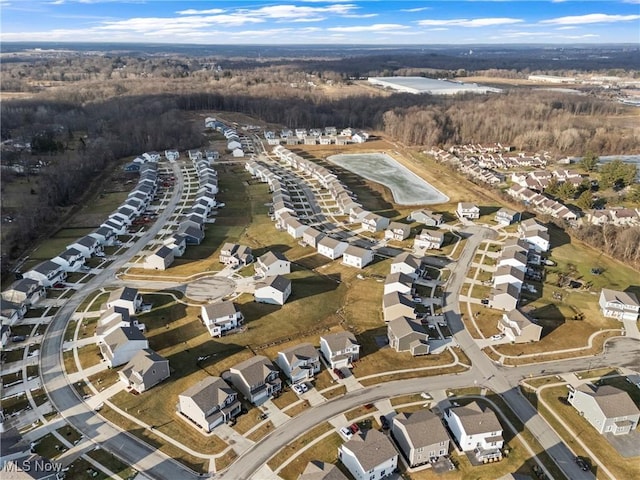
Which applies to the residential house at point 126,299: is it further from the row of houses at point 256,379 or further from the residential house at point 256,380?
the residential house at point 256,380

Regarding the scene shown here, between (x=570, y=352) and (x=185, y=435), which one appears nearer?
(x=185, y=435)

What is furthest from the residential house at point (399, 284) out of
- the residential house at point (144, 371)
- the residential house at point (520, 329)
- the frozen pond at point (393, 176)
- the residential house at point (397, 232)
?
the frozen pond at point (393, 176)

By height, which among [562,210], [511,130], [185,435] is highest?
[511,130]

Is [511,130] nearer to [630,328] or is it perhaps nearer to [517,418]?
[630,328]

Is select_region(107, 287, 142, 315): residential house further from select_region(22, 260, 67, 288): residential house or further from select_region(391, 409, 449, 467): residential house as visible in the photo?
select_region(391, 409, 449, 467): residential house

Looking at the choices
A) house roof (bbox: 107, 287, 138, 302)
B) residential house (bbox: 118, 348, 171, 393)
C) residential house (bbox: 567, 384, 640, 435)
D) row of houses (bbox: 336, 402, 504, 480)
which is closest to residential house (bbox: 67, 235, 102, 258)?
house roof (bbox: 107, 287, 138, 302)

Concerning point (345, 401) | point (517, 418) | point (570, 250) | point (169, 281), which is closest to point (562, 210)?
point (570, 250)
